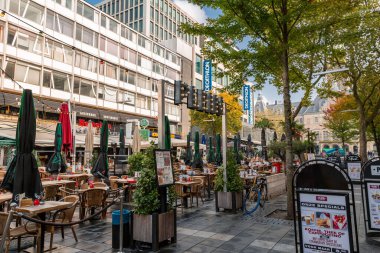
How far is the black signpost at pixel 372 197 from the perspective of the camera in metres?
7.02

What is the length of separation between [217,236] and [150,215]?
202cm

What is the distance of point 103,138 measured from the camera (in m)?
12.8

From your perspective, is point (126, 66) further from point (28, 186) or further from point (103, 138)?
point (28, 186)

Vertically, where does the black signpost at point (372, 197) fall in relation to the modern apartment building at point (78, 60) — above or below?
below

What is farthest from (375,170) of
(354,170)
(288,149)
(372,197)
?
(354,170)

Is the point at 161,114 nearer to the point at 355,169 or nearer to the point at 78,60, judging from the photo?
the point at 355,169

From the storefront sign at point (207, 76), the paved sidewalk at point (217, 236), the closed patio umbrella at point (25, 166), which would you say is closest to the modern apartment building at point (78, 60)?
the storefront sign at point (207, 76)

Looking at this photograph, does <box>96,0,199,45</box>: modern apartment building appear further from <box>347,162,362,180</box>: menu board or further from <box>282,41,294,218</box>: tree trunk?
<box>282,41,294,218</box>: tree trunk

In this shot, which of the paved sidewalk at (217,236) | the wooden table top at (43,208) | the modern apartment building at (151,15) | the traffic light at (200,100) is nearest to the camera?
the wooden table top at (43,208)

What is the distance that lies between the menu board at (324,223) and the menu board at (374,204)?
3.29 m

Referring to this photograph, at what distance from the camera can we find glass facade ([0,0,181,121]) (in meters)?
26.6

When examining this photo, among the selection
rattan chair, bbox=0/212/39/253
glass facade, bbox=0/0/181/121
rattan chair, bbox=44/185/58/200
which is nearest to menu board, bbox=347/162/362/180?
rattan chair, bbox=44/185/58/200

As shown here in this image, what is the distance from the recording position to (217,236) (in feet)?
24.1

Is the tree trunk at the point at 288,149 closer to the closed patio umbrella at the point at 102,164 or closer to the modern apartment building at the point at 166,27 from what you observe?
the closed patio umbrella at the point at 102,164
